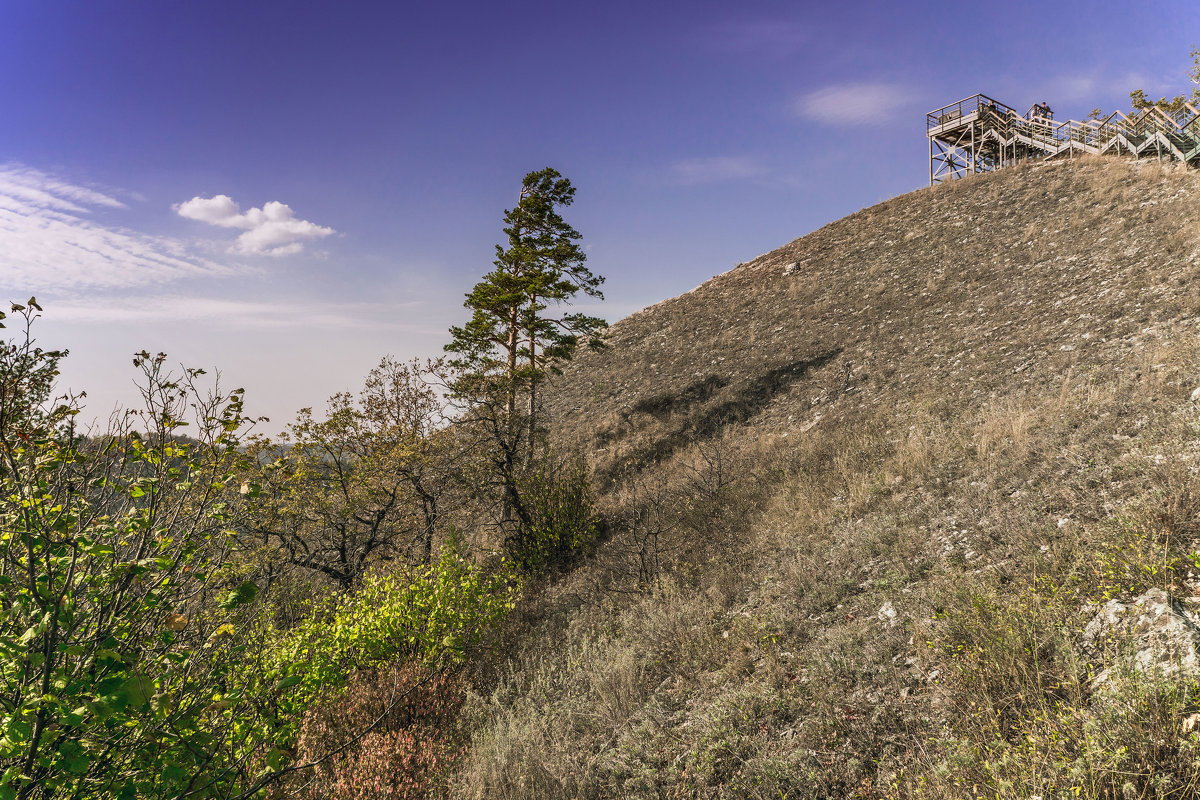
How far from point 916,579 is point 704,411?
1213 cm

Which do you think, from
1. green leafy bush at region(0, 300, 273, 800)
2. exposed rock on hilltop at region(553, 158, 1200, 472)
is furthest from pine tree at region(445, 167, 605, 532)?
green leafy bush at region(0, 300, 273, 800)

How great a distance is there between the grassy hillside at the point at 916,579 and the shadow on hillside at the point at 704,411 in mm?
432

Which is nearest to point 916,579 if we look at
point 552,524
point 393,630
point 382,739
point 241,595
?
point 382,739

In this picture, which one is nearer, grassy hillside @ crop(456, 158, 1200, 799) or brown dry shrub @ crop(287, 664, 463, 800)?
grassy hillside @ crop(456, 158, 1200, 799)

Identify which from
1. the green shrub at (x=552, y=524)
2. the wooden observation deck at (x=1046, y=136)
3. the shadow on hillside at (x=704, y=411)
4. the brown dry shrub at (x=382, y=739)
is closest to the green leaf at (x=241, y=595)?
the brown dry shrub at (x=382, y=739)

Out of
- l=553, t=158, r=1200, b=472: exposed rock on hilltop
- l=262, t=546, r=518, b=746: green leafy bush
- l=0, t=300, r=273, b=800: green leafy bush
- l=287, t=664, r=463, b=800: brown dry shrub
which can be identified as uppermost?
l=553, t=158, r=1200, b=472: exposed rock on hilltop

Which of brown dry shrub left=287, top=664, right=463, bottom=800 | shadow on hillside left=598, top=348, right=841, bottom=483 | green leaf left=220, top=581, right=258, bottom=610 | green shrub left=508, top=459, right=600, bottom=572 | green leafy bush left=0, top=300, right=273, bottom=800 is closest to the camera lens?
green leafy bush left=0, top=300, right=273, bottom=800

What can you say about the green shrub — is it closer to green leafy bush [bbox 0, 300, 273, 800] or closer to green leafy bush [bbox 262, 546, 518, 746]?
green leafy bush [bbox 262, 546, 518, 746]

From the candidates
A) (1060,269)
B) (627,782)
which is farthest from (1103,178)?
(627,782)

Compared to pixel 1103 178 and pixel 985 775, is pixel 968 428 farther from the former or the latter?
pixel 1103 178

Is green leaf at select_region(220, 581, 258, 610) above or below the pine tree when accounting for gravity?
below

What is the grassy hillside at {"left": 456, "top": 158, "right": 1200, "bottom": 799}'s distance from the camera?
3361 millimetres

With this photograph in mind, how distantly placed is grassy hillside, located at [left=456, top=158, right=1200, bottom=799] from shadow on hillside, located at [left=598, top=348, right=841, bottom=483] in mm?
432

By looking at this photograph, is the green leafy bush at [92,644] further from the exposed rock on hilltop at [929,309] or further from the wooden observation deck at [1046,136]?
the wooden observation deck at [1046,136]
